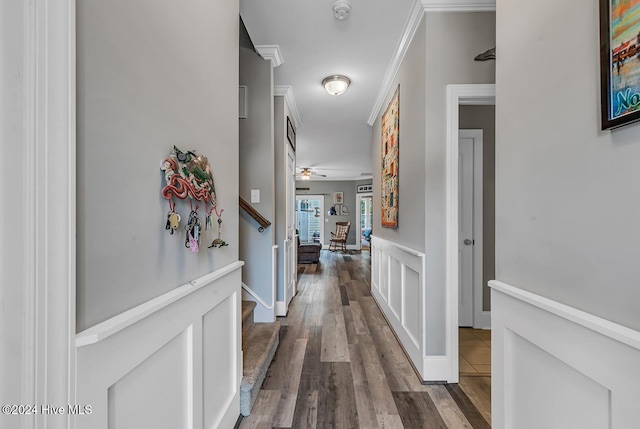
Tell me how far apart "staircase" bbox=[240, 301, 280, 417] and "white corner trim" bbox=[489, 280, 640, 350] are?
1.43m

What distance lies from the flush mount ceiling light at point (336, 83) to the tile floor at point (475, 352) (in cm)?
268

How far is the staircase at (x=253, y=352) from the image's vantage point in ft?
5.34

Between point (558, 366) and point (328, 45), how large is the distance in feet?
8.13

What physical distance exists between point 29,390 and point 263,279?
2.28 metres

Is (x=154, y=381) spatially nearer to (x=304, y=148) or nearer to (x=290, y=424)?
(x=290, y=424)

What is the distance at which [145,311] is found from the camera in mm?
738

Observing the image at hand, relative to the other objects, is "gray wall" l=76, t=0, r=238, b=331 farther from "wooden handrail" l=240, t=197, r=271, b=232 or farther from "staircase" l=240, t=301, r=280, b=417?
"wooden handrail" l=240, t=197, r=271, b=232

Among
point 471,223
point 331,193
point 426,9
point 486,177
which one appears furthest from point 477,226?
point 331,193

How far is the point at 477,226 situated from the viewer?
115 inches

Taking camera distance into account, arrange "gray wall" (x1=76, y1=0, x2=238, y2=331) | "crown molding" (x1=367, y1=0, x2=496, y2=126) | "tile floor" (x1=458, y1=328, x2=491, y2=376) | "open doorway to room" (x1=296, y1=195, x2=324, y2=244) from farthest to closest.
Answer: "open doorway to room" (x1=296, y1=195, x2=324, y2=244) < "tile floor" (x1=458, y1=328, x2=491, y2=376) < "crown molding" (x1=367, y1=0, x2=496, y2=126) < "gray wall" (x1=76, y1=0, x2=238, y2=331)

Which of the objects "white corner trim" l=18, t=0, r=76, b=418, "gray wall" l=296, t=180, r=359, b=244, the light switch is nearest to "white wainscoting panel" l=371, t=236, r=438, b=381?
the light switch

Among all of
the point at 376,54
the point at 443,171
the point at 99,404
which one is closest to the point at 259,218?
the point at 443,171

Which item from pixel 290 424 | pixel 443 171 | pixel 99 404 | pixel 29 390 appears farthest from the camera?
pixel 443 171

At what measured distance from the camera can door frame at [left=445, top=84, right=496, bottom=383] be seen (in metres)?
1.94
